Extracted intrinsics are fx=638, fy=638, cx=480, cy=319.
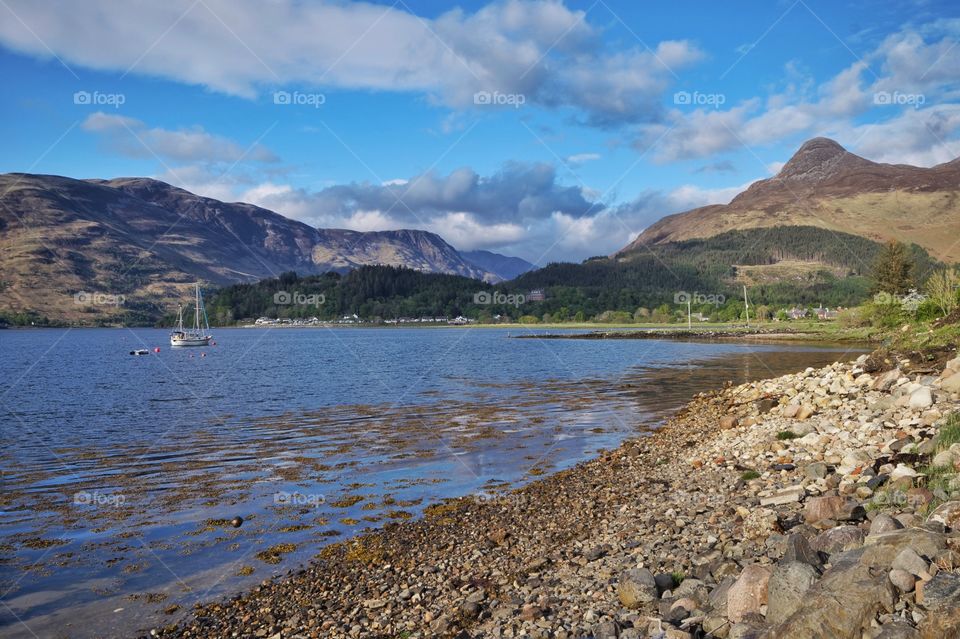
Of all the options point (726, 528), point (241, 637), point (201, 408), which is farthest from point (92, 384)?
point (726, 528)

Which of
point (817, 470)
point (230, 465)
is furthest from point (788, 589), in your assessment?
point (230, 465)

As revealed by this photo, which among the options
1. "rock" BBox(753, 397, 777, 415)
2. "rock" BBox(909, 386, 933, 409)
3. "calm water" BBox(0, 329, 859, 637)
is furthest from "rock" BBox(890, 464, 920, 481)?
"rock" BBox(753, 397, 777, 415)

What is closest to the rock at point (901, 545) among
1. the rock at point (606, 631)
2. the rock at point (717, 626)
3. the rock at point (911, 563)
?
the rock at point (911, 563)

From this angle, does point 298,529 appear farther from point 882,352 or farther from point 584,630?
point 882,352

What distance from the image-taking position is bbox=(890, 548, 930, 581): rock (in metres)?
7.41

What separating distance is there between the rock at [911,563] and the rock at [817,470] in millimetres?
7386

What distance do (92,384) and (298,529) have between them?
53.1 meters

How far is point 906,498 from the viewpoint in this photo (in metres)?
11.0

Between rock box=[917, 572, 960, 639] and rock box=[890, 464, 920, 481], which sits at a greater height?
rock box=[917, 572, 960, 639]

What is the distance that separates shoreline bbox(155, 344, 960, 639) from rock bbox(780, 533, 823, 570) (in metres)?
0.02

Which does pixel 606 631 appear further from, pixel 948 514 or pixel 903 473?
pixel 903 473

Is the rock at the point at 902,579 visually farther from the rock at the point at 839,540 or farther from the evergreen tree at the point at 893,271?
the evergreen tree at the point at 893,271

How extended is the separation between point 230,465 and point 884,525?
72.4 ft

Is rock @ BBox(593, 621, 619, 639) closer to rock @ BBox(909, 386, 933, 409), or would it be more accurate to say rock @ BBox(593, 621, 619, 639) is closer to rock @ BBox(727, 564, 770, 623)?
rock @ BBox(727, 564, 770, 623)
